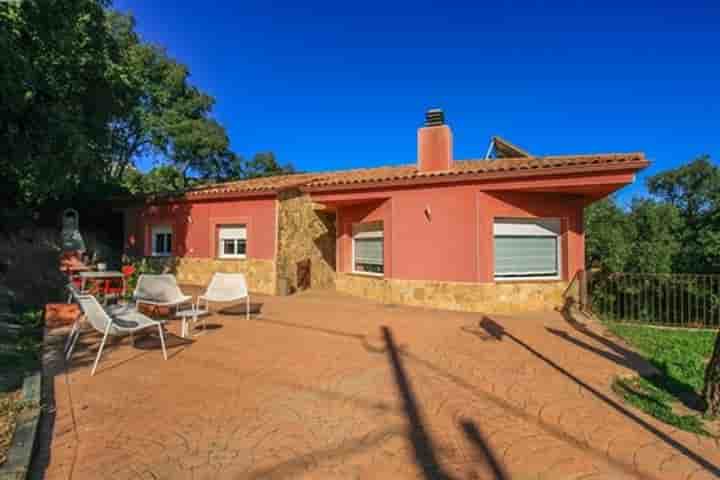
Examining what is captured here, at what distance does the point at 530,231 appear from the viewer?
10539 mm

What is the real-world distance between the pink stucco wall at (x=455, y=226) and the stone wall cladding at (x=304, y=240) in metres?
3.59

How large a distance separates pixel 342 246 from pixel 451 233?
4.35 meters

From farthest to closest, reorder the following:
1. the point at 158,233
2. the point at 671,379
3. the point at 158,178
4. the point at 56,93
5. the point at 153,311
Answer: the point at 158,178
the point at 158,233
the point at 56,93
the point at 153,311
the point at 671,379

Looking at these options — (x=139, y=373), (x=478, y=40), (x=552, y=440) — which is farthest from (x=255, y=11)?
(x=552, y=440)

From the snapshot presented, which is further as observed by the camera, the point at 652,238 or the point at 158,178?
the point at 158,178

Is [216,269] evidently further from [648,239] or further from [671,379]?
[648,239]

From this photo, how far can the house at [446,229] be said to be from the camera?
9797mm

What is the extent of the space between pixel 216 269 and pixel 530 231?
11.5 metres

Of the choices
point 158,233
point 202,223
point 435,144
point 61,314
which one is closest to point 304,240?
point 202,223

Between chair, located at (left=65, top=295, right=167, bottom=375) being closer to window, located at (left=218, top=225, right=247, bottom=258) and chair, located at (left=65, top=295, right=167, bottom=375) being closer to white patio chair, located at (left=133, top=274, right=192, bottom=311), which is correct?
white patio chair, located at (left=133, top=274, right=192, bottom=311)

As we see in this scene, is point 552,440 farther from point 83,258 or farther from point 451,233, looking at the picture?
point 83,258

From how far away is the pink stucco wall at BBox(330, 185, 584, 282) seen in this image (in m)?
9.97

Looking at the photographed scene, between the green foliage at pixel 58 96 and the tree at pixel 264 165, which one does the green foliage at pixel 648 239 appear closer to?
the green foliage at pixel 58 96

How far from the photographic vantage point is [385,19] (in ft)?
45.5
